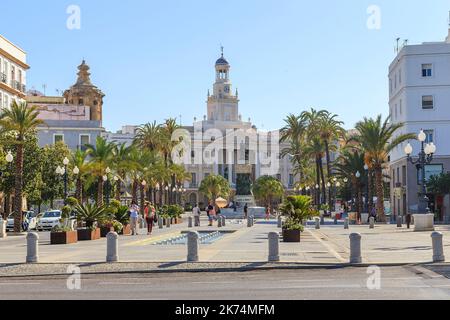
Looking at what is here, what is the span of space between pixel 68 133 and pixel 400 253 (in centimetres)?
7707

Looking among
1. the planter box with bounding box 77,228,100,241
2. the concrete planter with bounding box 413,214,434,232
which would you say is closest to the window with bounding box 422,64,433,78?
the concrete planter with bounding box 413,214,434,232

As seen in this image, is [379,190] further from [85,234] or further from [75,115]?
[75,115]

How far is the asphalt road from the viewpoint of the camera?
14.2 metres

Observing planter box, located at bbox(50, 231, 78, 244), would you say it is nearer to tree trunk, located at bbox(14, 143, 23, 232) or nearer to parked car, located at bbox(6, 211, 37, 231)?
tree trunk, located at bbox(14, 143, 23, 232)

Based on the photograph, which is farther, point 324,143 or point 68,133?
point 68,133

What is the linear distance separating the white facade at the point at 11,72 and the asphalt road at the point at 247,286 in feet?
148

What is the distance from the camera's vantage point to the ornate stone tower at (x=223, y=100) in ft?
545

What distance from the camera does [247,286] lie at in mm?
16047

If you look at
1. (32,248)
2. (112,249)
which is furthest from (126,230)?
(112,249)

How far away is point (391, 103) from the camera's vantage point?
7419 cm

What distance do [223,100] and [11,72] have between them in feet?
341
